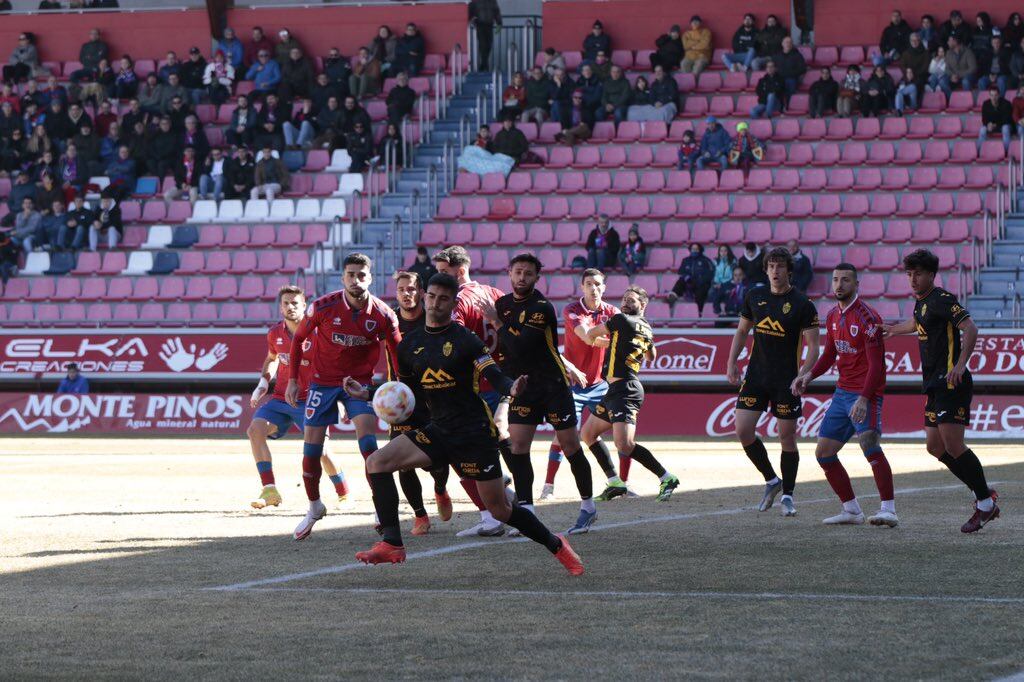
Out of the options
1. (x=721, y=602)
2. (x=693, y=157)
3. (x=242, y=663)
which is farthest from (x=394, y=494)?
(x=693, y=157)

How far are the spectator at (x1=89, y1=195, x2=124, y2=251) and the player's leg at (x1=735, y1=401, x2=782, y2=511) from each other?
23.7 metres

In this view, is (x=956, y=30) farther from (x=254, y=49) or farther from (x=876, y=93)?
(x=254, y=49)

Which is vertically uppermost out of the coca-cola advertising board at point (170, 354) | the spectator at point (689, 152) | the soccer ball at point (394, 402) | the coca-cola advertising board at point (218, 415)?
the spectator at point (689, 152)

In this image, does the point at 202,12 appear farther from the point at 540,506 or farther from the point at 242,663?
the point at 242,663

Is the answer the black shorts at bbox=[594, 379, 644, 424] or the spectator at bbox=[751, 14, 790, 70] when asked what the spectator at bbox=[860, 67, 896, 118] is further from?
the black shorts at bbox=[594, 379, 644, 424]

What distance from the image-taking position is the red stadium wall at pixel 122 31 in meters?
41.2

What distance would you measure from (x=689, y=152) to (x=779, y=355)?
20322 millimetres

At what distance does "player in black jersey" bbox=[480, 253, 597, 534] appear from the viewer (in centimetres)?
1223

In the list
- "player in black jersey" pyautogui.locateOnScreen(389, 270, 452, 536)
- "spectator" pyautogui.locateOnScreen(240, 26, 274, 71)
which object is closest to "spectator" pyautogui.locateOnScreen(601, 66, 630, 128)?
"spectator" pyautogui.locateOnScreen(240, 26, 274, 71)

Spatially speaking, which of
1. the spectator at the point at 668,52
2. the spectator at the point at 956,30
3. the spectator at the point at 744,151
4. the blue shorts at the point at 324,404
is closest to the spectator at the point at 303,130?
the spectator at the point at 668,52

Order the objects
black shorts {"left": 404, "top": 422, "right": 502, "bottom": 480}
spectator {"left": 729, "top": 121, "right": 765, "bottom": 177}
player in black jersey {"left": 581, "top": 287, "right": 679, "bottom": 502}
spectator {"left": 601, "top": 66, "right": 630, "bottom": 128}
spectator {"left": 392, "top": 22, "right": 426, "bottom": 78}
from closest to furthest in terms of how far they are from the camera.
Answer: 1. black shorts {"left": 404, "top": 422, "right": 502, "bottom": 480}
2. player in black jersey {"left": 581, "top": 287, "right": 679, "bottom": 502}
3. spectator {"left": 729, "top": 121, "right": 765, "bottom": 177}
4. spectator {"left": 601, "top": 66, "right": 630, "bottom": 128}
5. spectator {"left": 392, "top": 22, "right": 426, "bottom": 78}

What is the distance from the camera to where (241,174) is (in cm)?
3494

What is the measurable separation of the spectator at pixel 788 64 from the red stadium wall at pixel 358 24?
27.7 ft

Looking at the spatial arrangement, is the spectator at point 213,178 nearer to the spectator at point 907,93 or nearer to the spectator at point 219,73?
the spectator at point 219,73
